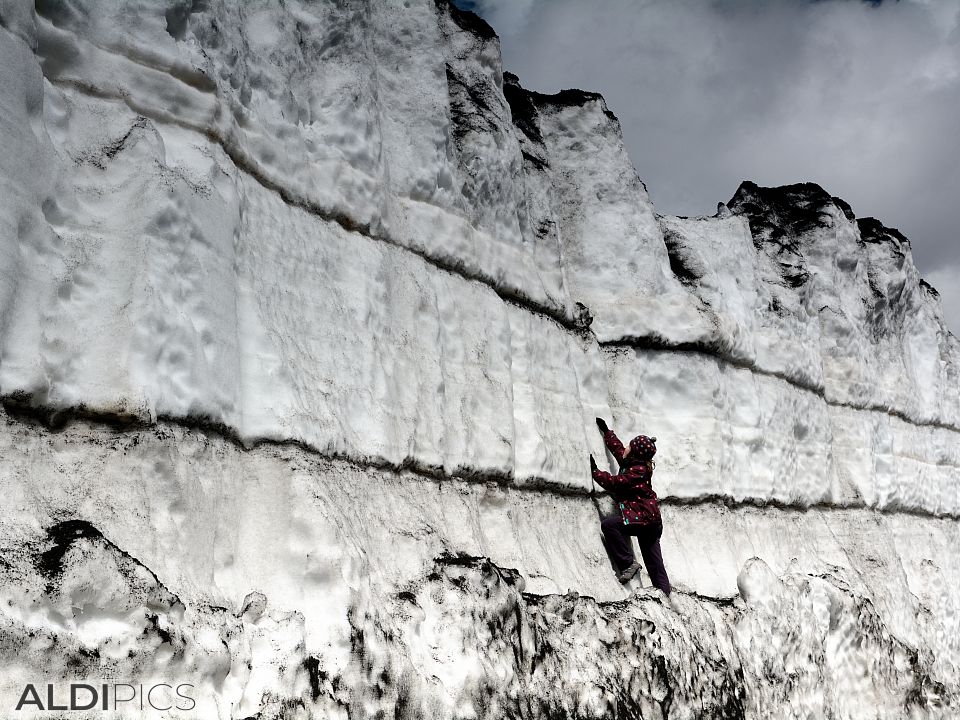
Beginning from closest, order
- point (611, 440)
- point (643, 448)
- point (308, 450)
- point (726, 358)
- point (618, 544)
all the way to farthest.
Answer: point (308, 450)
point (618, 544)
point (643, 448)
point (611, 440)
point (726, 358)

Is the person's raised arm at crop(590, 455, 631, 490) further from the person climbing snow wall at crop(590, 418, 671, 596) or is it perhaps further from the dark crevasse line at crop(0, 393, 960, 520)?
the dark crevasse line at crop(0, 393, 960, 520)

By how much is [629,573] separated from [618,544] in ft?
0.69

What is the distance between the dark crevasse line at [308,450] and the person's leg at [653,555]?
0.54m

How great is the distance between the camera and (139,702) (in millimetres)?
2779

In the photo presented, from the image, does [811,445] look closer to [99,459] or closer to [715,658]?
[715,658]

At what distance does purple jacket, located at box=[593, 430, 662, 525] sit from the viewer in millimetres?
6031

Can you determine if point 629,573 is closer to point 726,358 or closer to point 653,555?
point 653,555

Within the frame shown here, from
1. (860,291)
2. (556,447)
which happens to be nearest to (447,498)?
(556,447)

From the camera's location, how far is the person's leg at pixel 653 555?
5.98m

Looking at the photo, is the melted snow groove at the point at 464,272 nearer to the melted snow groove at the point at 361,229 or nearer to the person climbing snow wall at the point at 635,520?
the melted snow groove at the point at 361,229

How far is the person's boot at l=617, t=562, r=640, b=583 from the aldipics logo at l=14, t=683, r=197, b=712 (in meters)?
3.57

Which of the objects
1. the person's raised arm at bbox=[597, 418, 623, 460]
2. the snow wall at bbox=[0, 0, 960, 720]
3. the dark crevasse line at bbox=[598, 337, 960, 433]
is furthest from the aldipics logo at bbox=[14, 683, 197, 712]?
the dark crevasse line at bbox=[598, 337, 960, 433]

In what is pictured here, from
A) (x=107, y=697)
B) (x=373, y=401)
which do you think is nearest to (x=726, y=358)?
(x=373, y=401)

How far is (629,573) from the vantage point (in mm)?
5949
